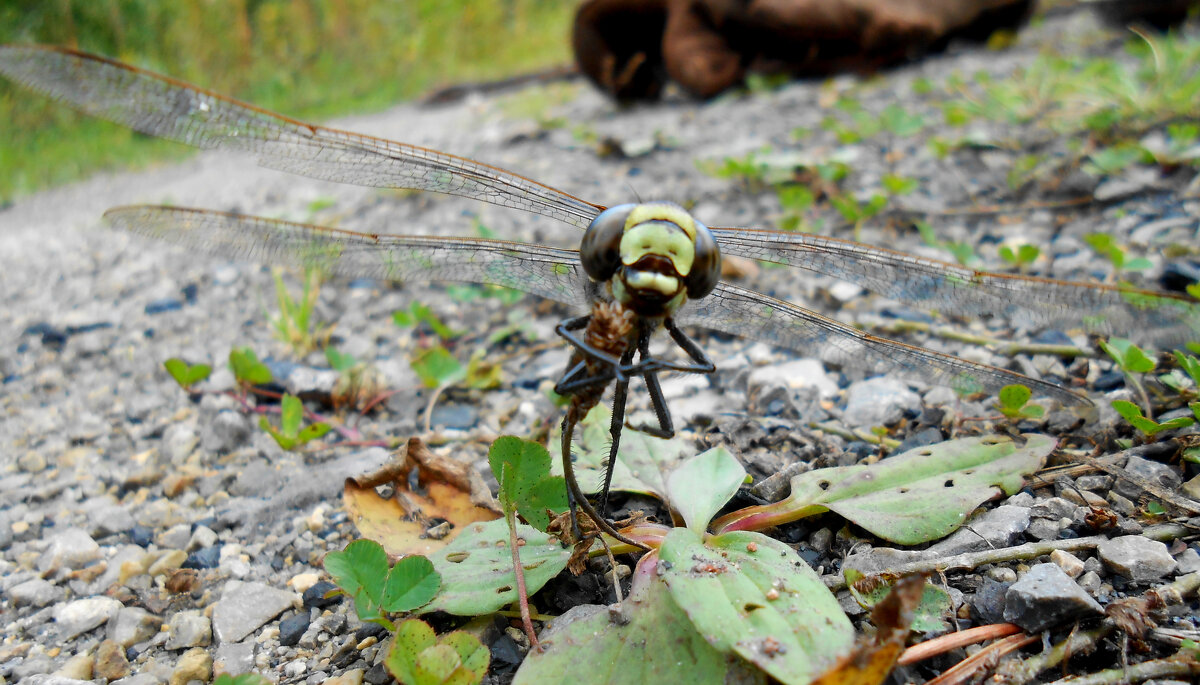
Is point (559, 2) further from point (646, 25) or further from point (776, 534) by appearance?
point (776, 534)

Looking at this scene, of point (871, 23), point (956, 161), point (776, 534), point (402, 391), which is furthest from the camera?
point (871, 23)

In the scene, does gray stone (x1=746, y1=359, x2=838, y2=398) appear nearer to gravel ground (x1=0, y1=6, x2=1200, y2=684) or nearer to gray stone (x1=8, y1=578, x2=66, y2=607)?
gravel ground (x1=0, y1=6, x2=1200, y2=684)

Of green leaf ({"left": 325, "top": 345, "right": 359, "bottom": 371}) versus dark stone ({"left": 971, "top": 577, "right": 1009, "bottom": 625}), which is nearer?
dark stone ({"left": 971, "top": 577, "right": 1009, "bottom": 625})

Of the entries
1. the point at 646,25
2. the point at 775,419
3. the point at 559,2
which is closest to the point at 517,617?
the point at 775,419

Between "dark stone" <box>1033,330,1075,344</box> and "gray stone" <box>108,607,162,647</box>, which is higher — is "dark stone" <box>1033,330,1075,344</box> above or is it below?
below

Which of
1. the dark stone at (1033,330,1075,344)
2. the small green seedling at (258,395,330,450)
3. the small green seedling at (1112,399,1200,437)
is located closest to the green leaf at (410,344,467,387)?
the small green seedling at (258,395,330,450)

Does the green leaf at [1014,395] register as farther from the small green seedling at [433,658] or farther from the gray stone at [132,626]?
the gray stone at [132,626]
